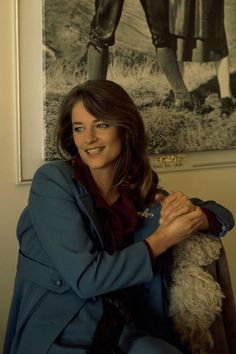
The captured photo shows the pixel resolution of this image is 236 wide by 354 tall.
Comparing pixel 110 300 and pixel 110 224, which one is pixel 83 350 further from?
pixel 110 224

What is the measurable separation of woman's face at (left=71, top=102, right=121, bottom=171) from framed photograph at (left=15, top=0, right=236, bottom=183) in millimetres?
249

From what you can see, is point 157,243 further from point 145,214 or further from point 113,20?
point 113,20

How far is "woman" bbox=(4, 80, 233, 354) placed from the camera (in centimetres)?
119

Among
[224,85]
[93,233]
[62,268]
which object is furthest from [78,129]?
[224,85]

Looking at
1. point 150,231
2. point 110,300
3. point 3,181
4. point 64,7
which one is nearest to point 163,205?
point 150,231

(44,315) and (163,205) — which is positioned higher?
(163,205)

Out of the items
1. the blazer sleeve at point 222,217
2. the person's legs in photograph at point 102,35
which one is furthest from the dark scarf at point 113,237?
the person's legs in photograph at point 102,35

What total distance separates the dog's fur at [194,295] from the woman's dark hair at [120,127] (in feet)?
0.71

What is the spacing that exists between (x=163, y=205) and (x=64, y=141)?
1.22 ft

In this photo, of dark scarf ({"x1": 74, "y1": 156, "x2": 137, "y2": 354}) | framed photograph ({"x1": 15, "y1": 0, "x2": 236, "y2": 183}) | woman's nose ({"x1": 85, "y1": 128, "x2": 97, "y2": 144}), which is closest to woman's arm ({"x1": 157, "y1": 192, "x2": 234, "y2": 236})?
dark scarf ({"x1": 74, "y1": 156, "x2": 137, "y2": 354})

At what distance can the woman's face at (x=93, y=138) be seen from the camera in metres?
1.32

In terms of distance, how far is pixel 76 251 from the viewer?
1185mm

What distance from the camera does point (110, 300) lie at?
4.31 ft

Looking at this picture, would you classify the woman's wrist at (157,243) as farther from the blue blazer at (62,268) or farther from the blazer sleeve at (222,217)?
the blazer sleeve at (222,217)
